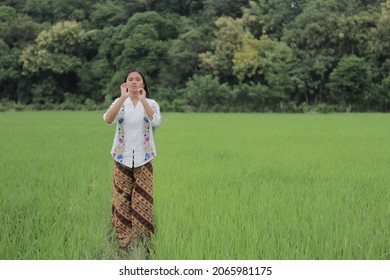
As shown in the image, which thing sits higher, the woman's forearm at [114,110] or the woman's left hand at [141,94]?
the woman's left hand at [141,94]

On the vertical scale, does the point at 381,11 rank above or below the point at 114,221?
above

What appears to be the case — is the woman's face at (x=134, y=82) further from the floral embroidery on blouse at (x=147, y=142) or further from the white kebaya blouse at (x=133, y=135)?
the floral embroidery on blouse at (x=147, y=142)

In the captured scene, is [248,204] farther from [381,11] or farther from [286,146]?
[381,11]

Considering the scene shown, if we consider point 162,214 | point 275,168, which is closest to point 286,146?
point 275,168

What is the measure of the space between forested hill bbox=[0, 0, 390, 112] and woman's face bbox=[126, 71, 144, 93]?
22.8m

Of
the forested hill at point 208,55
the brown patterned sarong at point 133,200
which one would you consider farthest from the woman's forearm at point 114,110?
the forested hill at point 208,55

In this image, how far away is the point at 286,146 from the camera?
775 centimetres

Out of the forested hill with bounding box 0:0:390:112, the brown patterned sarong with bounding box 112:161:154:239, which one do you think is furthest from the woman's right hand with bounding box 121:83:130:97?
the forested hill with bounding box 0:0:390:112

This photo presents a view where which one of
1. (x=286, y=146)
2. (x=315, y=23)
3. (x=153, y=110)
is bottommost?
(x=286, y=146)

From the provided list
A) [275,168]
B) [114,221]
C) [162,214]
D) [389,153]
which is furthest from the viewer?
[389,153]

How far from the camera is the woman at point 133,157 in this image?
2.52 metres

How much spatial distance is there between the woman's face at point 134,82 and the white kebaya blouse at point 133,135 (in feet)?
0.34

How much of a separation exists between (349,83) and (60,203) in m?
22.5

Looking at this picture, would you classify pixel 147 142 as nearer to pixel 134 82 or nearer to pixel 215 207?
pixel 134 82
